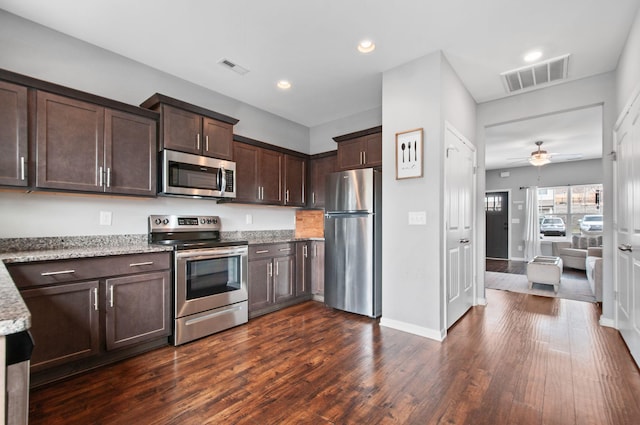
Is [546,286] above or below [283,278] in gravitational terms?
below

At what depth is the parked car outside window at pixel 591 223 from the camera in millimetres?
7273

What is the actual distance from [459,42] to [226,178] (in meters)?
2.65

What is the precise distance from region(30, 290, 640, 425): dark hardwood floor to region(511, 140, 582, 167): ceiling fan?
12.2 ft

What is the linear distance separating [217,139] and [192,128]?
0.98 feet

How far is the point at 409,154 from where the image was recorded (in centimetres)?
296

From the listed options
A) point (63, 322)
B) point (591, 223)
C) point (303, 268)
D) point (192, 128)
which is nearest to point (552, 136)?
point (591, 223)

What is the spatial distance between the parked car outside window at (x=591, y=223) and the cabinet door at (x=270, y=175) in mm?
7695

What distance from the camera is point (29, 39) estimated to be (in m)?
2.41

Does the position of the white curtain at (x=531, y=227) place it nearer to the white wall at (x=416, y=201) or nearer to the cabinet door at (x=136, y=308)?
the white wall at (x=416, y=201)

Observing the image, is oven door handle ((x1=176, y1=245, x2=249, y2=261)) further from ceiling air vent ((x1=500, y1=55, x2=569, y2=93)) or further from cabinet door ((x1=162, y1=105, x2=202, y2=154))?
ceiling air vent ((x1=500, y1=55, x2=569, y2=93))

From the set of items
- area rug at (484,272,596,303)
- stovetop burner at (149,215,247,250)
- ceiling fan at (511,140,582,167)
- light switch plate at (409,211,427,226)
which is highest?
ceiling fan at (511,140,582,167)

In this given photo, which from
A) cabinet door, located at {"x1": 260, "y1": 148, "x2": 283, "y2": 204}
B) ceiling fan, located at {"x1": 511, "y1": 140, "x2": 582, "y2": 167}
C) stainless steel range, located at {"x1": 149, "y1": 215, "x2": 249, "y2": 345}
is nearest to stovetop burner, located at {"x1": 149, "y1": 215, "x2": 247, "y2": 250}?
stainless steel range, located at {"x1": 149, "y1": 215, "x2": 249, "y2": 345}

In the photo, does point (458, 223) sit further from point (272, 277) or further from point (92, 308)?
point (92, 308)

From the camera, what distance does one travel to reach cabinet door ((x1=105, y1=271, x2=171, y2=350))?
7.54 feet
